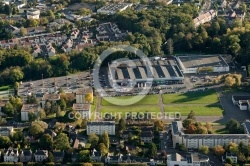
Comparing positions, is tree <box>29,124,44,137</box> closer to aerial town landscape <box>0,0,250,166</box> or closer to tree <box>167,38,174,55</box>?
aerial town landscape <box>0,0,250,166</box>

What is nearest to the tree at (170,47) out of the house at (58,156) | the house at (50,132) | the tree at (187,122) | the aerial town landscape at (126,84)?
the aerial town landscape at (126,84)

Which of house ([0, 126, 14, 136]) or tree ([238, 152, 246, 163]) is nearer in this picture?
tree ([238, 152, 246, 163])

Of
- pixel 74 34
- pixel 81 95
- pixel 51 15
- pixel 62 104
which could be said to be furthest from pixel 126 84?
pixel 51 15

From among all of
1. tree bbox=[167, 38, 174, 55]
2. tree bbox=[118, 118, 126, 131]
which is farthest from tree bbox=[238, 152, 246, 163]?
tree bbox=[167, 38, 174, 55]

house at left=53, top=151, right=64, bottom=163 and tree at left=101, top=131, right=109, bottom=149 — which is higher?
tree at left=101, top=131, right=109, bottom=149

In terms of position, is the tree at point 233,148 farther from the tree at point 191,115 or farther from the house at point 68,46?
the house at point 68,46

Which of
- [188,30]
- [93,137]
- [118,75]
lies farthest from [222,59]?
[93,137]
